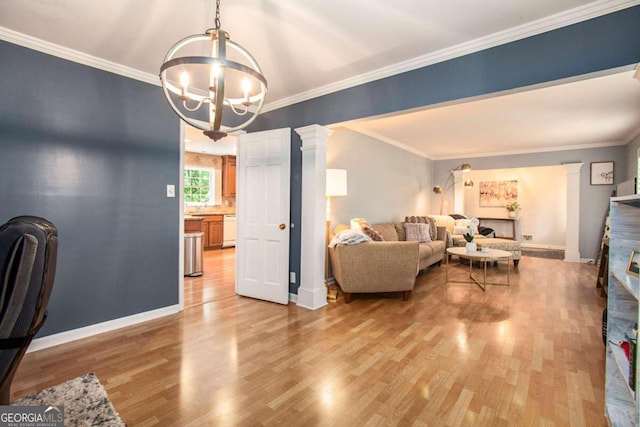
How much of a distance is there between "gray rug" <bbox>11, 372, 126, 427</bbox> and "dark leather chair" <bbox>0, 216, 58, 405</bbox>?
0.78 m

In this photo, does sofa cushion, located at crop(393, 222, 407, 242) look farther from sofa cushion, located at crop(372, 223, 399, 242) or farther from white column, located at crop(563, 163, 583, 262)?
white column, located at crop(563, 163, 583, 262)

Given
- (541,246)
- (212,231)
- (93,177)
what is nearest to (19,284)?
(93,177)

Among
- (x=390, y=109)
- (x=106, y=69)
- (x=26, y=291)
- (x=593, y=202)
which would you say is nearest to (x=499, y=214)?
(x=593, y=202)

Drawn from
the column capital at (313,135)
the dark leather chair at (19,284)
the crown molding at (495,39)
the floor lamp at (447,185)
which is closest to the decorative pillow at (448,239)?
the floor lamp at (447,185)

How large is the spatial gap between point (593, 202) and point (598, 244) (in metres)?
0.86

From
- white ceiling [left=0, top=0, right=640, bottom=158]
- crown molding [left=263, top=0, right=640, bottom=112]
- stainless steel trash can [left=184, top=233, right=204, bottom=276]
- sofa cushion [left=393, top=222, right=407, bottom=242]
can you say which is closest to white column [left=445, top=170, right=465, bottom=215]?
sofa cushion [left=393, top=222, right=407, bottom=242]

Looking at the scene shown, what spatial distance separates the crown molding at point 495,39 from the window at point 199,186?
5.62 metres

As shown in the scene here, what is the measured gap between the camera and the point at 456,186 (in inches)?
317

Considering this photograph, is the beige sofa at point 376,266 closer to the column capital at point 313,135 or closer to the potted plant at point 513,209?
the column capital at point 313,135

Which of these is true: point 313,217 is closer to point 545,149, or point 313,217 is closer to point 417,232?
point 417,232

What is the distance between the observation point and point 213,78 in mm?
1492

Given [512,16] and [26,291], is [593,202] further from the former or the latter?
[26,291]

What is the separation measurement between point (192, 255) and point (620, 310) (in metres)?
5.05

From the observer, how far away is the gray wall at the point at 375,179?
Result: 480cm
